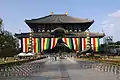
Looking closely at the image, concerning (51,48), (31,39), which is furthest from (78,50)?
(31,39)

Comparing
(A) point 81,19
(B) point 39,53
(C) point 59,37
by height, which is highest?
(A) point 81,19

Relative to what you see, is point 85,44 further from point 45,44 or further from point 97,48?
point 45,44

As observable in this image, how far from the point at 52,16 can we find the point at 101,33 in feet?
70.5

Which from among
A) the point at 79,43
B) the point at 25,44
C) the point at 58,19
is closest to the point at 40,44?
the point at 25,44

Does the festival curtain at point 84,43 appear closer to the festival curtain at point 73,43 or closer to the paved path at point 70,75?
the festival curtain at point 73,43

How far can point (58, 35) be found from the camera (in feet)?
319

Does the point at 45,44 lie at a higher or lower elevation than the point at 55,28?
lower

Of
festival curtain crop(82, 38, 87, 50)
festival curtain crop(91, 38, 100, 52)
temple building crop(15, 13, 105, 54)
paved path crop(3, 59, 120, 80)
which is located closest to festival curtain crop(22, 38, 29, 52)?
temple building crop(15, 13, 105, 54)

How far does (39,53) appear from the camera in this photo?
9212cm

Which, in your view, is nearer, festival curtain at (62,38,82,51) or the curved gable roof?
festival curtain at (62,38,82,51)

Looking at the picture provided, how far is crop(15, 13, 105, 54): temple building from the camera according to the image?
306 ft

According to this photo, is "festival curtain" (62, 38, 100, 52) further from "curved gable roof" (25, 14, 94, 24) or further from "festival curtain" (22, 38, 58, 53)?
"curved gable roof" (25, 14, 94, 24)

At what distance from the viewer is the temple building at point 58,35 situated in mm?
93363

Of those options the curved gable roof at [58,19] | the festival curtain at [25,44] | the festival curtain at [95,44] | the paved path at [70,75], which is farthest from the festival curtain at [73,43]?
the paved path at [70,75]
